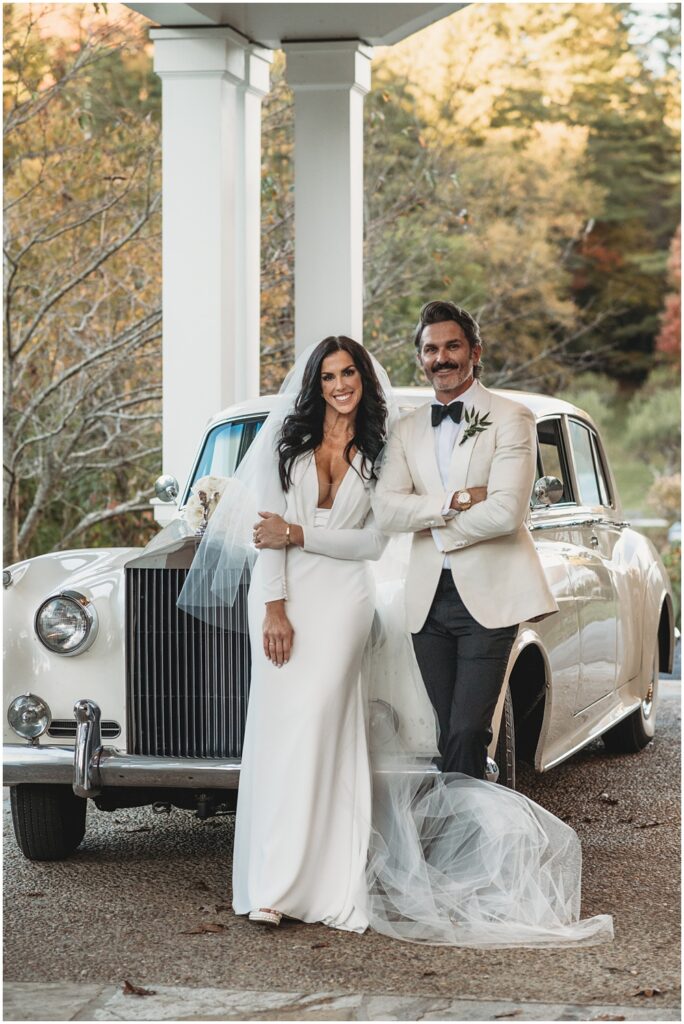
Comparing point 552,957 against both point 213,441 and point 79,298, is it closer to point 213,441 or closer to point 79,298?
point 213,441

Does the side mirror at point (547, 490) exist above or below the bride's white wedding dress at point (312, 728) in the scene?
above

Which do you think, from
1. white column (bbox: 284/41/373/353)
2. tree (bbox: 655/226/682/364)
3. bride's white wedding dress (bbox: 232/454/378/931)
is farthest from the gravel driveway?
tree (bbox: 655/226/682/364)

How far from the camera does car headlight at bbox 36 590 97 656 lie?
516cm

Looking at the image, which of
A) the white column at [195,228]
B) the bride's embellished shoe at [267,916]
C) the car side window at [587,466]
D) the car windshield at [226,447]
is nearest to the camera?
the bride's embellished shoe at [267,916]

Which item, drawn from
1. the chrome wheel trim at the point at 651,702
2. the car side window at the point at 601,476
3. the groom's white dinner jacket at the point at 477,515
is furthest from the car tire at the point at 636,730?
the groom's white dinner jacket at the point at 477,515

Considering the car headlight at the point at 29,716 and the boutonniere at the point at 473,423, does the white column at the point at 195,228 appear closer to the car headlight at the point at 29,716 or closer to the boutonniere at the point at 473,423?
the car headlight at the point at 29,716

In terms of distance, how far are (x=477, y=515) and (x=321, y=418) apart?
27.7 inches

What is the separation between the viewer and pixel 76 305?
13336 millimetres

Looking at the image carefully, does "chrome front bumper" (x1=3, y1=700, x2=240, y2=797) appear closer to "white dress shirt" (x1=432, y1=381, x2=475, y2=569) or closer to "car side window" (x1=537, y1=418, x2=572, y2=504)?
"white dress shirt" (x1=432, y1=381, x2=475, y2=569)

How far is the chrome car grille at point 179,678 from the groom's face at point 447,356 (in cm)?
117

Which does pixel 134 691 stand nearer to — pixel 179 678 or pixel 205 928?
pixel 179 678

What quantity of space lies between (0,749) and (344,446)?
5.70 ft

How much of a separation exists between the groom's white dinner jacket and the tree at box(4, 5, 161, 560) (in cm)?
699

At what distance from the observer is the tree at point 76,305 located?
38.9 feet
